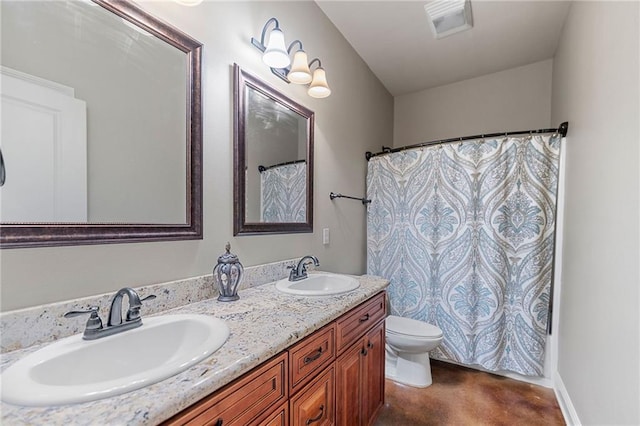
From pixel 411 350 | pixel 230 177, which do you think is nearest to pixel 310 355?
pixel 230 177

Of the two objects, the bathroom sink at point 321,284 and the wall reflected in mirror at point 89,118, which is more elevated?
the wall reflected in mirror at point 89,118

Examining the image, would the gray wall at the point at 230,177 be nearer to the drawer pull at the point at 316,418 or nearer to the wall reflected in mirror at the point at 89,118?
the wall reflected in mirror at the point at 89,118

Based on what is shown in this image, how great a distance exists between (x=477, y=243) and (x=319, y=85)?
1553 mm

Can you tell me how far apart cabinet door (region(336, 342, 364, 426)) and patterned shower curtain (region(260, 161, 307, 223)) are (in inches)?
30.4

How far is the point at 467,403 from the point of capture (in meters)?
1.80

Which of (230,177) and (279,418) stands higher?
(230,177)

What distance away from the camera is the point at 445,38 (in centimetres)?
223

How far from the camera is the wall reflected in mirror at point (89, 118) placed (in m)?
0.74

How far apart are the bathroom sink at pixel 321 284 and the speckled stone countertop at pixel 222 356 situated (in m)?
0.10

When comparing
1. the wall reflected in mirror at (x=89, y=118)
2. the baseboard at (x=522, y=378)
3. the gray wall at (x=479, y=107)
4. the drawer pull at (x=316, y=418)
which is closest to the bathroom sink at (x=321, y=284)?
the drawer pull at (x=316, y=418)

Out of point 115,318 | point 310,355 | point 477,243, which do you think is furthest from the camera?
point 477,243

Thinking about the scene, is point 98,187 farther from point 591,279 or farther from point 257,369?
point 591,279

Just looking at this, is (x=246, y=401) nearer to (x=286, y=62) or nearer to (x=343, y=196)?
(x=286, y=62)

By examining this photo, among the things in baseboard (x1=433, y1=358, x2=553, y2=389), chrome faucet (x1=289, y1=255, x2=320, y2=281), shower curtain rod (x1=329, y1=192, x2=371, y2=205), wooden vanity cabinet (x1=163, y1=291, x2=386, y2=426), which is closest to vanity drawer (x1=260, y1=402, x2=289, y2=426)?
wooden vanity cabinet (x1=163, y1=291, x2=386, y2=426)
